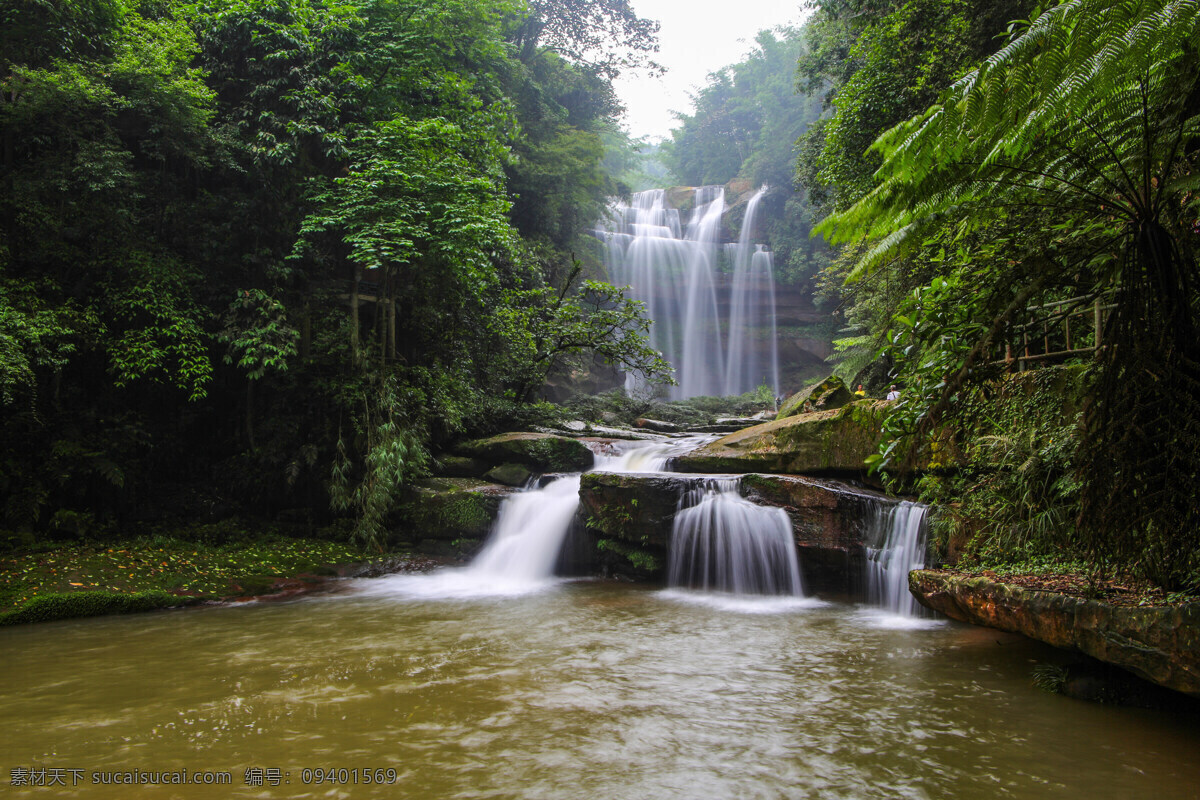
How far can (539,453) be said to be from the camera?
1249cm

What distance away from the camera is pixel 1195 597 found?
138 inches

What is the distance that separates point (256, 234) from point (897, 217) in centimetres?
1106

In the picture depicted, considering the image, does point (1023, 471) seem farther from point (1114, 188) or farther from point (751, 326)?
point (751, 326)

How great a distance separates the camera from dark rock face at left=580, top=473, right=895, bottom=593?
8.34 meters

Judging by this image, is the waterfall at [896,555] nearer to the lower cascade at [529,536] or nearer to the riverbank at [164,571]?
the lower cascade at [529,536]

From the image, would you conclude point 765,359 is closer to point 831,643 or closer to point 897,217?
point 831,643

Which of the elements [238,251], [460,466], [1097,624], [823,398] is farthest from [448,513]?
[1097,624]

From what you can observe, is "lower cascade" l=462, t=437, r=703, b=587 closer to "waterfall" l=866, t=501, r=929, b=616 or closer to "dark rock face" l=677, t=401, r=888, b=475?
"dark rock face" l=677, t=401, r=888, b=475

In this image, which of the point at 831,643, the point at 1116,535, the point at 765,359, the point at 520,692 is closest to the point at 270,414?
the point at 520,692

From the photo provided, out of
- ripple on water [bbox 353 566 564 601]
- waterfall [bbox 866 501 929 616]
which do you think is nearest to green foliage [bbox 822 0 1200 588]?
waterfall [bbox 866 501 929 616]

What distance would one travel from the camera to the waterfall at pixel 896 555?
749 cm

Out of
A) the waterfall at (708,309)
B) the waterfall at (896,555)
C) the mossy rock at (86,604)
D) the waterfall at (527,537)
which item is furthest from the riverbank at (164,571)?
the waterfall at (708,309)

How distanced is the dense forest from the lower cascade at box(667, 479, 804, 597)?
15.8 ft

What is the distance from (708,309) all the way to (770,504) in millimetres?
25152
